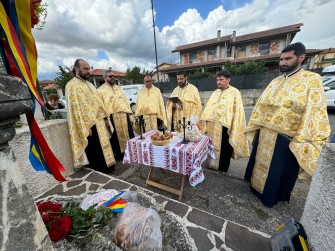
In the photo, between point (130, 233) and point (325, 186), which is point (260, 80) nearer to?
point (325, 186)

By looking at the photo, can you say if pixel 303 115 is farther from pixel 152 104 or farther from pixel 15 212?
pixel 152 104

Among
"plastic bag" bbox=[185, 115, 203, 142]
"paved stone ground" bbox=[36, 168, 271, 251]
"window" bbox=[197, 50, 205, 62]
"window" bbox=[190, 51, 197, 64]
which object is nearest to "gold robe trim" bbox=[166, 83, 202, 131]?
"plastic bag" bbox=[185, 115, 203, 142]

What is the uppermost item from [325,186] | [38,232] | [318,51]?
[318,51]

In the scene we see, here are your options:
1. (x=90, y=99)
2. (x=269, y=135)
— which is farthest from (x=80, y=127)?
(x=269, y=135)

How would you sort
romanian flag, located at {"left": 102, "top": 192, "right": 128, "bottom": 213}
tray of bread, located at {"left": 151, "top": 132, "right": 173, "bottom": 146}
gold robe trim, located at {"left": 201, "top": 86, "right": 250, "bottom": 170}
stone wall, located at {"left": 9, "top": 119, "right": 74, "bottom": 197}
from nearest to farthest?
romanian flag, located at {"left": 102, "top": 192, "right": 128, "bottom": 213}, stone wall, located at {"left": 9, "top": 119, "right": 74, "bottom": 197}, tray of bread, located at {"left": 151, "top": 132, "right": 173, "bottom": 146}, gold robe trim, located at {"left": 201, "top": 86, "right": 250, "bottom": 170}

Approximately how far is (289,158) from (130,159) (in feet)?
8.35

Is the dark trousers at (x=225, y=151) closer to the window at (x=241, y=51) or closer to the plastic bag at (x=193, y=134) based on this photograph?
the plastic bag at (x=193, y=134)

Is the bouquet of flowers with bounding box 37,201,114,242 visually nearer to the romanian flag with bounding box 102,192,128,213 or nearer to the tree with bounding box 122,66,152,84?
the romanian flag with bounding box 102,192,128,213

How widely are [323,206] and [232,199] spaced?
151cm

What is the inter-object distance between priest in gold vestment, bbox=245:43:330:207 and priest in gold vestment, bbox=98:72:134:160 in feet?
10.2

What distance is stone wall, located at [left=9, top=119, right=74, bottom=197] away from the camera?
6.63 feet

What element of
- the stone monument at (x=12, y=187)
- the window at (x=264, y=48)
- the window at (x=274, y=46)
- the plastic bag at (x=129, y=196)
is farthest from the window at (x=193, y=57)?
the stone monument at (x=12, y=187)

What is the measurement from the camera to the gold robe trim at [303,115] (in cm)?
188

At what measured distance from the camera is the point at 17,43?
25.8 inches
